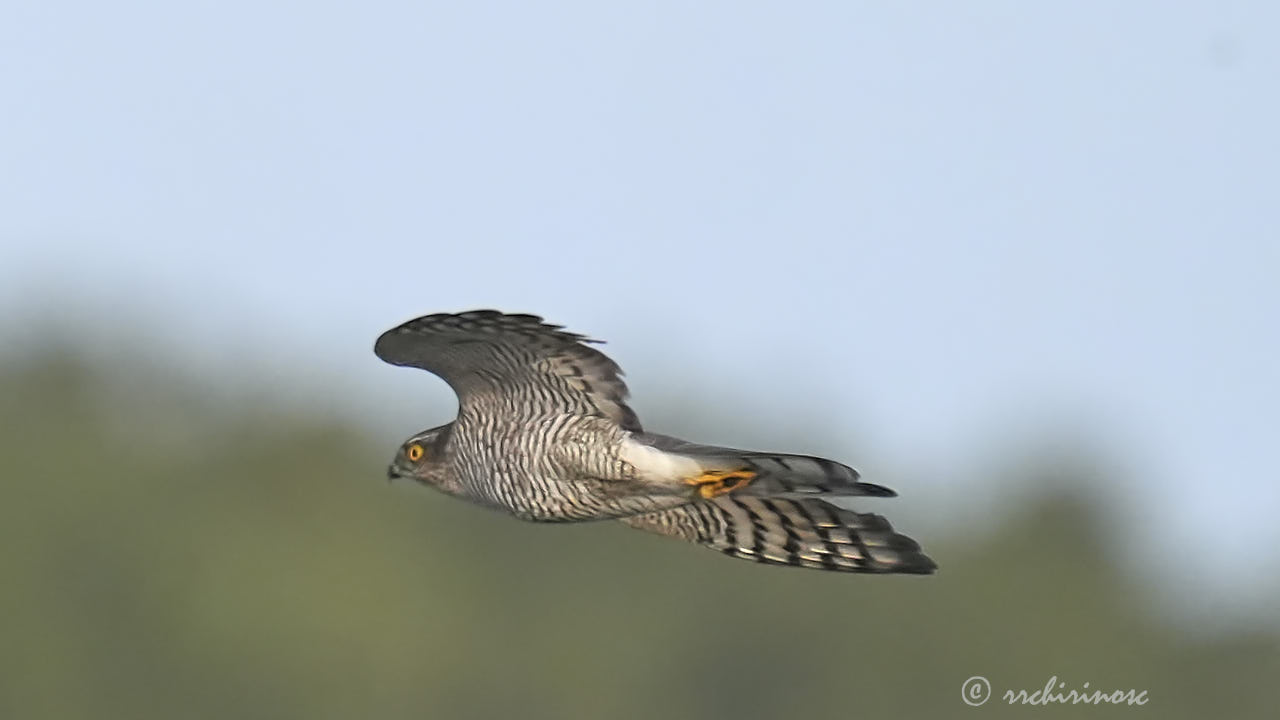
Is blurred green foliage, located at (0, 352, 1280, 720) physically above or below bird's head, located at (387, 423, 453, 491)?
below

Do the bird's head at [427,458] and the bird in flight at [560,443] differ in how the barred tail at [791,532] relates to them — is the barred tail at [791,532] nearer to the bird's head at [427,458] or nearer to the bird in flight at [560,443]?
the bird in flight at [560,443]

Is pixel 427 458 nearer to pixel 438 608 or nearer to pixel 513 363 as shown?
pixel 513 363

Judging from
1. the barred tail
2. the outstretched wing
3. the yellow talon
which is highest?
the outstretched wing

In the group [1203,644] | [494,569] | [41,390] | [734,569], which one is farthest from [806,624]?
[41,390]

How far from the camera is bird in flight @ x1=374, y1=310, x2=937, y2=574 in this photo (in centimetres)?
1185

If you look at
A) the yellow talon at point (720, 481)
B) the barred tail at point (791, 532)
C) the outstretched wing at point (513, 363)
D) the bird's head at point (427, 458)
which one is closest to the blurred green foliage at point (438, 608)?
the bird's head at point (427, 458)

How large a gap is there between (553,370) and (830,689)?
28397 millimetres

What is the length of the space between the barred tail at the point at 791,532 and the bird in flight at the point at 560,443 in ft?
1.60

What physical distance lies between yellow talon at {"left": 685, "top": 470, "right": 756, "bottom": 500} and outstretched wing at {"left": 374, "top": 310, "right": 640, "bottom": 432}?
1.34ft

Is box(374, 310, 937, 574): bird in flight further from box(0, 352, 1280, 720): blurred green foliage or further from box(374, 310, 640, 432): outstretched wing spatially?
box(0, 352, 1280, 720): blurred green foliage

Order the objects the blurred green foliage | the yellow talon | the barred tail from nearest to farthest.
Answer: the yellow talon < the barred tail < the blurred green foliage

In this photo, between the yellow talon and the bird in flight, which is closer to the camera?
the bird in flight

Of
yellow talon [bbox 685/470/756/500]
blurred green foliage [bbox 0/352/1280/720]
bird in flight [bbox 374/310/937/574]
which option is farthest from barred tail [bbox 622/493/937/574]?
blurred green foliage [bbox 0/352/1280/720]

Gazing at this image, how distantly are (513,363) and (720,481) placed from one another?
1161mm
